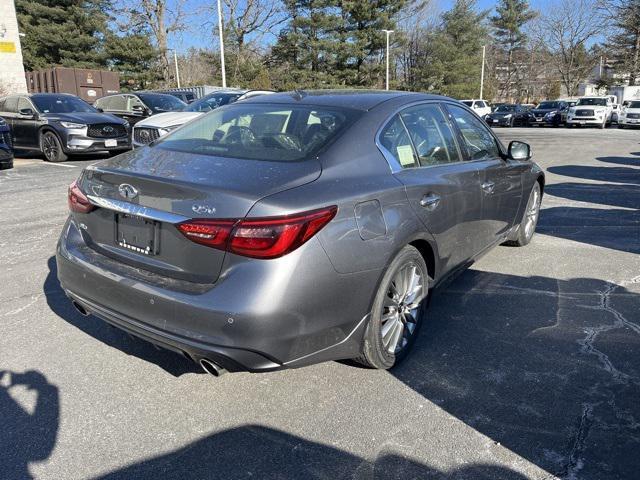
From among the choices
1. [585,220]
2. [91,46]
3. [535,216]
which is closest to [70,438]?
[535,216]

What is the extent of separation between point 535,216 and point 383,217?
3.53 m

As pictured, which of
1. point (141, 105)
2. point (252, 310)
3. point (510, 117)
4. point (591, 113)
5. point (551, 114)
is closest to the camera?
point (252, 310)

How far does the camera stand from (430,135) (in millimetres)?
3566

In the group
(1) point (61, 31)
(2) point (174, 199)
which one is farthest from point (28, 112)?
(1) point (61, 31)

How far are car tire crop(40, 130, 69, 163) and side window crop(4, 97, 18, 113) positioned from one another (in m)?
1.31

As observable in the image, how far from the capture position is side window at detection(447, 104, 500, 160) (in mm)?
4016

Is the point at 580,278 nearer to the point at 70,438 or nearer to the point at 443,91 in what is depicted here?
the point at 70,438

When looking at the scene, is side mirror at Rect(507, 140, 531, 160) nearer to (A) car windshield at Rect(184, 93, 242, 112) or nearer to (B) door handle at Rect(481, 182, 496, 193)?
(B) door handle at Rect(481, 182, 496, 193)

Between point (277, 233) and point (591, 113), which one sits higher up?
point (591, 113)

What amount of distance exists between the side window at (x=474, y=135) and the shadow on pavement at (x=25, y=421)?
10.4 ft

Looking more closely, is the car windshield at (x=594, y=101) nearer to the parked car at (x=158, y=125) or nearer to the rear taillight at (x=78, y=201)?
the parked car at (x=158, y=125)

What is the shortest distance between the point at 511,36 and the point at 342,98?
2913 inches

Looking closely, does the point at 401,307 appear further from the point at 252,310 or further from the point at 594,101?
the point at 594,101

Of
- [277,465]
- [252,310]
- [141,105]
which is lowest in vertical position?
[277,465]
